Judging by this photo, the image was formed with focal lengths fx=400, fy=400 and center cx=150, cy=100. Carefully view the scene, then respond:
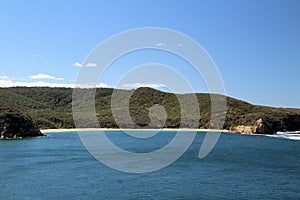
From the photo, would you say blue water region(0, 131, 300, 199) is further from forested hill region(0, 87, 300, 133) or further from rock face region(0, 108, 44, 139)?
forested hill region(0, 87, 300, 133)

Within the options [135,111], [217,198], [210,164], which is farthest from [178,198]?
[135,111]

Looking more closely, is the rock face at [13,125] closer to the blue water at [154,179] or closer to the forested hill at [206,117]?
the forested hill at [206,117]

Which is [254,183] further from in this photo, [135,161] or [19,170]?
[19,170]

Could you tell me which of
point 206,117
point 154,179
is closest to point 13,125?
point 154,179

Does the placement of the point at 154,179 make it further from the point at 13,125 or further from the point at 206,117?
the point at 206,117

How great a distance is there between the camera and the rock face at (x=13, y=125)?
389 ft

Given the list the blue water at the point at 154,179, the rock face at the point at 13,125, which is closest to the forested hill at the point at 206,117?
the rock face at the point at 13,125

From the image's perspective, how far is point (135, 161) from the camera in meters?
71.0

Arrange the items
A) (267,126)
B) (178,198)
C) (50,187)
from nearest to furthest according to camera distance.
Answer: (178,198)
(50,187)
(267,126)

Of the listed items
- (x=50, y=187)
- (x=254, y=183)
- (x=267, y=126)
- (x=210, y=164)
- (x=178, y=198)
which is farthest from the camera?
(x=267, y=126)

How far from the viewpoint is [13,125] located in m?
122

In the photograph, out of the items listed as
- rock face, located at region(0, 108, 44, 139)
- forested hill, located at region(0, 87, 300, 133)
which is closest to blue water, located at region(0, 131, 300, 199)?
rock face, located at region(0, 108, 44, 139)

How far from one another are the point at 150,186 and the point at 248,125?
12048cm

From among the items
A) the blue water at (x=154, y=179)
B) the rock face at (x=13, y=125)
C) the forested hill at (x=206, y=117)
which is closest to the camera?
the blue water at (x=154, y=179)
